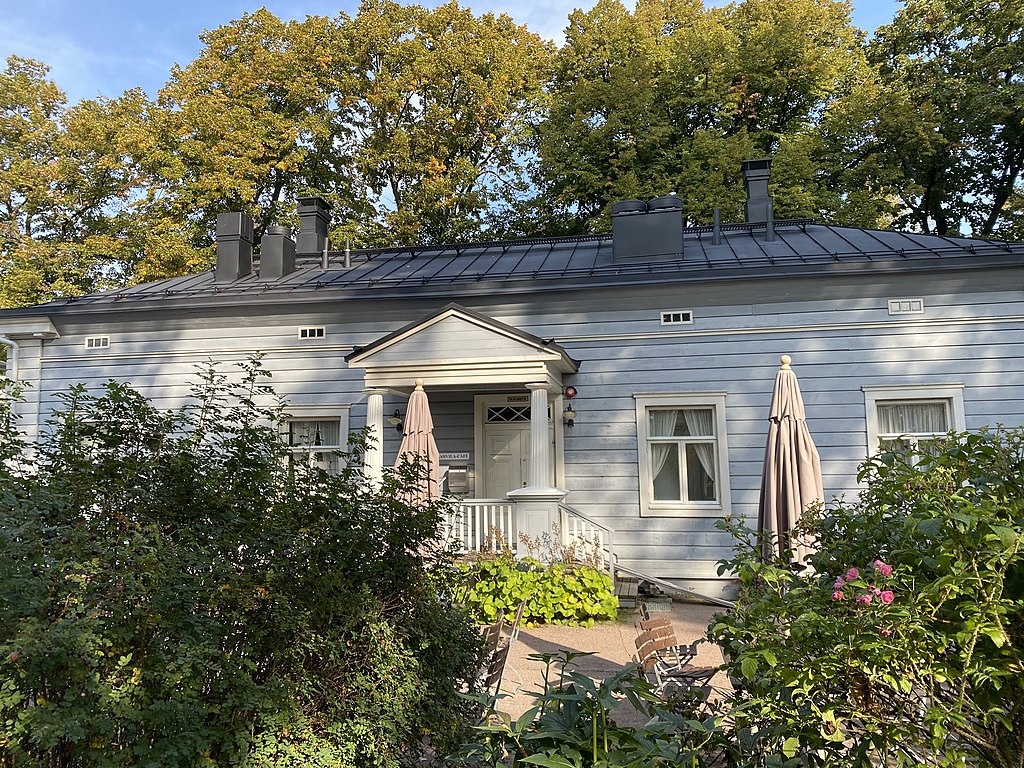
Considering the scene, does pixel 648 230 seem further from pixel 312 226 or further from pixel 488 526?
pixel 312 226

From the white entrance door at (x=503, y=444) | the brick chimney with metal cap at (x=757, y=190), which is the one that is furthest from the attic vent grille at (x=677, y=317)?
the brick chimney with metal cap at (x=757, y=190)

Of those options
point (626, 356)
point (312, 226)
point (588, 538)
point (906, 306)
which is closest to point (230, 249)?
point (312, 226)

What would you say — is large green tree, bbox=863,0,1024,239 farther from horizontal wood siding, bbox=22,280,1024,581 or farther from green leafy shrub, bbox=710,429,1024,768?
green leafy shrub, bbox=710,429,1024,768

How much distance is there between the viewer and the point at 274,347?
37.0 feet

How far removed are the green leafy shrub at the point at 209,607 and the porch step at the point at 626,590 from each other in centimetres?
571

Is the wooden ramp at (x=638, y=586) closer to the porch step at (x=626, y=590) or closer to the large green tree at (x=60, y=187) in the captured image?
the porch step at (x=626, y=590)

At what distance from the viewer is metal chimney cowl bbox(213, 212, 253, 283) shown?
42.3ft

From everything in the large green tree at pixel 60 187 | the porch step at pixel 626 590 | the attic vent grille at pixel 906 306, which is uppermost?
the large green tree at pixel 60 187

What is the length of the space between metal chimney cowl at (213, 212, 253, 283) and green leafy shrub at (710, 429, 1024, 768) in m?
12.4

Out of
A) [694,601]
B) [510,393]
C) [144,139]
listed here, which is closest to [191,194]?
[144,139]

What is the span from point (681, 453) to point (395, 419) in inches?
169

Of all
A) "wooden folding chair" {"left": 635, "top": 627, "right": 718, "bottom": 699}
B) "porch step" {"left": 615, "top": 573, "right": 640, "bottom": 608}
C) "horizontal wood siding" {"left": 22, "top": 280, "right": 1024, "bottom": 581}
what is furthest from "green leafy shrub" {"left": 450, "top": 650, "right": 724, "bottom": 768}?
"horizontal wood siding" {"left": 22, "top": 280, "right": 1024, "bottom": 581}

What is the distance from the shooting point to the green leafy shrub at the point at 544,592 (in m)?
7.91

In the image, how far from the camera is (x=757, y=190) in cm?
1242
